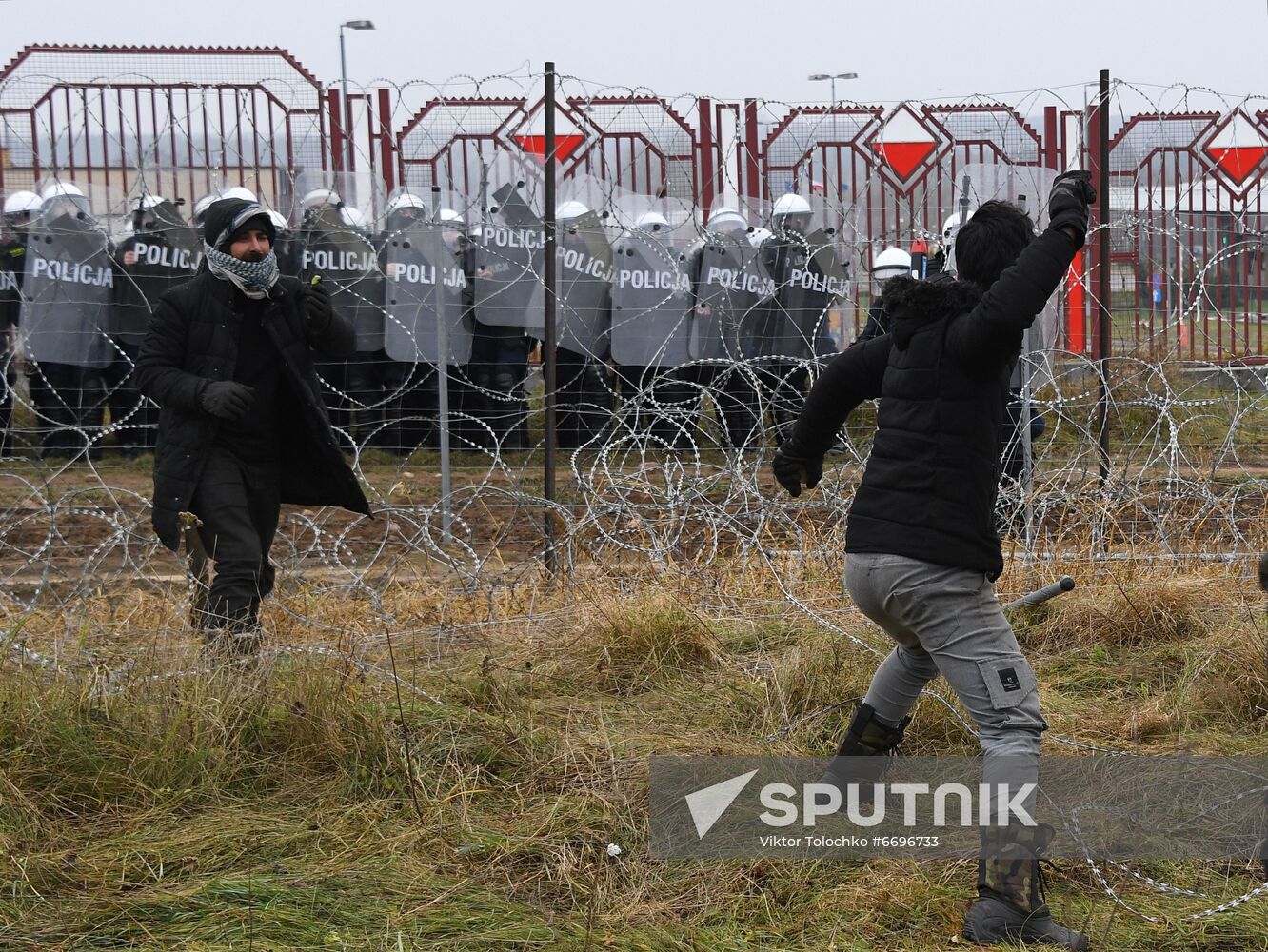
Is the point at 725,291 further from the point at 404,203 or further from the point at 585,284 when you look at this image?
the point at 404,203

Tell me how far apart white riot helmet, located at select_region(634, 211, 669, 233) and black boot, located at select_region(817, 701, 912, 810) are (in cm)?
601

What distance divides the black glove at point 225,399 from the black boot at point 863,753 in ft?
6.88

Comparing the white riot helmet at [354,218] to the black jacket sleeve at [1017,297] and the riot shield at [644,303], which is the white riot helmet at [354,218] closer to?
the riot shield at [644,303]

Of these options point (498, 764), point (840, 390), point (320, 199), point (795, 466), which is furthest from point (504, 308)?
point (840, 390)

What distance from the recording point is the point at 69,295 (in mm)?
9500

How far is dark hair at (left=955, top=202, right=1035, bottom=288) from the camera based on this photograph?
310 cm

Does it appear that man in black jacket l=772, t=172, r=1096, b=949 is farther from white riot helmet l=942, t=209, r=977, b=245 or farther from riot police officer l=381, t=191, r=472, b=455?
riot police officer l=381, t=191, r=472, b=455

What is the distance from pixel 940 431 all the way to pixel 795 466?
51cm

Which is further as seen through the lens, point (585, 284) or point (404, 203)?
point (585, 284)

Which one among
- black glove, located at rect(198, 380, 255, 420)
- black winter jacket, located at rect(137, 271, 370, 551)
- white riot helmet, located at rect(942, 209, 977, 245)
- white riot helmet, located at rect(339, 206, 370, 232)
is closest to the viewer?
black glove, located at rect(198, 380, 255, 420)

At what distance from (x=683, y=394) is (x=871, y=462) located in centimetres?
627

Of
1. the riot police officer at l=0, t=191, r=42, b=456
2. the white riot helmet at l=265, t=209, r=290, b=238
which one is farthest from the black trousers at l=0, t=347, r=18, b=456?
the white riot helmet at l=265, t=209, r=290, b=238

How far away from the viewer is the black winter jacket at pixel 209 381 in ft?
14.7

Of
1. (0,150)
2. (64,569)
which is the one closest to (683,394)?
(64,569)
